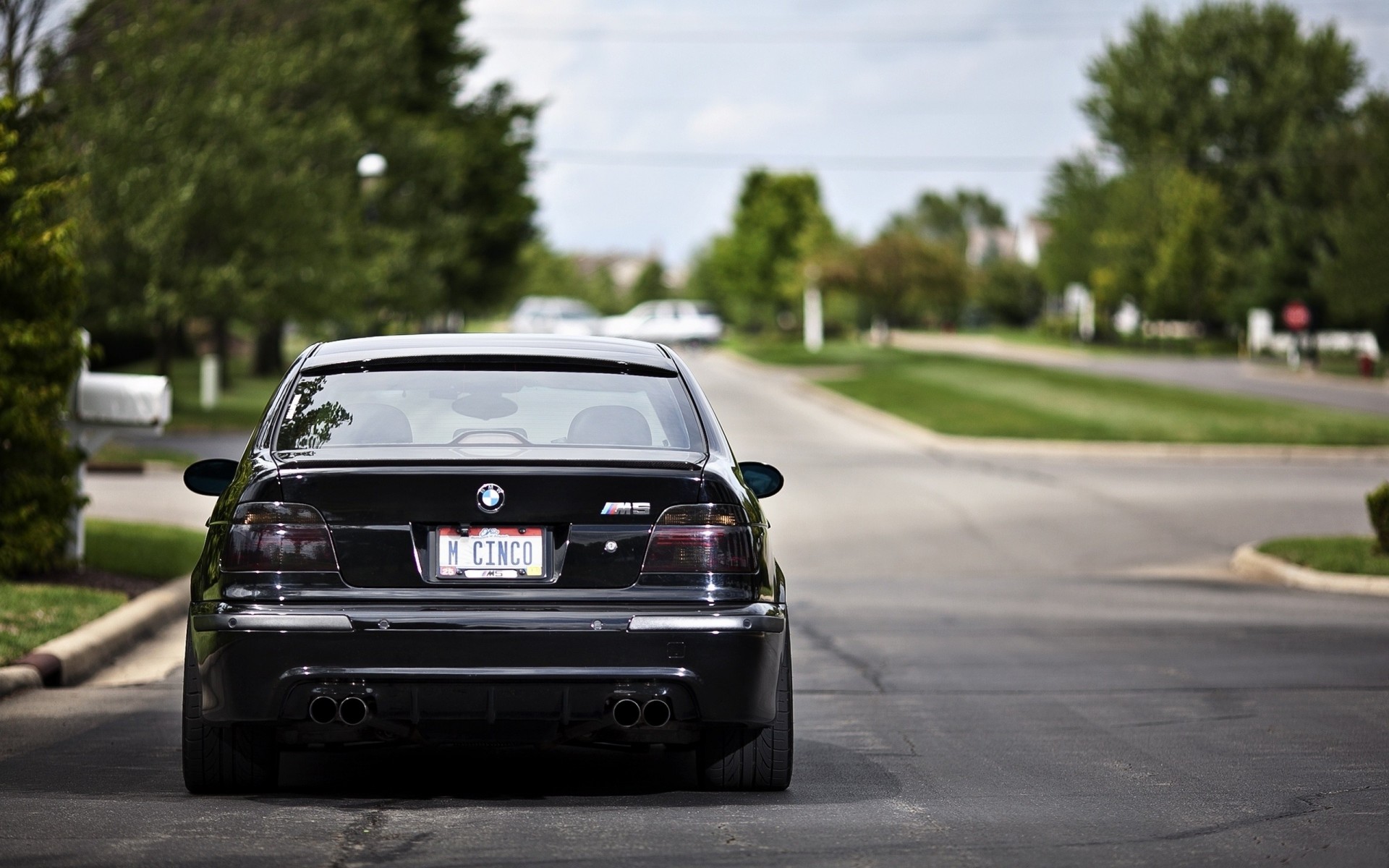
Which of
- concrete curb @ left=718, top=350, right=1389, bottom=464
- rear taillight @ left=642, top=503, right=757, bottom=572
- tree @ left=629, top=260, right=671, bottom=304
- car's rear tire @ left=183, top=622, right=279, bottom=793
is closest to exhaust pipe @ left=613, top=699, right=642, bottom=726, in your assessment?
rear taillight @ left=642, top=503, right=757, bottom=572

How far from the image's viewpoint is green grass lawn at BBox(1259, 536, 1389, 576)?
15.2m

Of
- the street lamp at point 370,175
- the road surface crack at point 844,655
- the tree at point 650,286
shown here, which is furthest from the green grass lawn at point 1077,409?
the tree at point 650,286

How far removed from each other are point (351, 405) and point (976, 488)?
18104 mm

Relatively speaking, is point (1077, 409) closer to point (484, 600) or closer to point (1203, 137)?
point (484, 600)

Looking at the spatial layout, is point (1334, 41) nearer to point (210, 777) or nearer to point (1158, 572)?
point (1158, 572)

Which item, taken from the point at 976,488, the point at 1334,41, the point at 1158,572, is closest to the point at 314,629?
the point at 1158,572

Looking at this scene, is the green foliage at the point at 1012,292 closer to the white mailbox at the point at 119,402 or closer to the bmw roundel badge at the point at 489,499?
the white mailbox at the point at 119,402

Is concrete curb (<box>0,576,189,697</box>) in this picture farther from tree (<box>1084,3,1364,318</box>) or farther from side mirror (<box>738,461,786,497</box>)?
tree (<box>1084,3,1364,318</box>)

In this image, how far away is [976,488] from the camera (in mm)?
23906

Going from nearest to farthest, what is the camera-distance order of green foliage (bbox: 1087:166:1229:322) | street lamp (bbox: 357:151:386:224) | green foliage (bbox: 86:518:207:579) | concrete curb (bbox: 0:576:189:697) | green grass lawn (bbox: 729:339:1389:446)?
concrete curb (bbox: 0:576:189:697)
green foliage (bbox: 86:518:207:579)
street lamp (bbox: 357:151:386:224)
green grass lawn (bbox: 729:339:1389:446)
green foliage (bbox: 1087:166:1229:322)

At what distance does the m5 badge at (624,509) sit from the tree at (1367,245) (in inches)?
1887

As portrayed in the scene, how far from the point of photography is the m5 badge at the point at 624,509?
5910mm

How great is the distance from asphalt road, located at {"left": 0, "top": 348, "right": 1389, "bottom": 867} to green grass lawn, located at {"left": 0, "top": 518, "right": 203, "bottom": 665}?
69cm

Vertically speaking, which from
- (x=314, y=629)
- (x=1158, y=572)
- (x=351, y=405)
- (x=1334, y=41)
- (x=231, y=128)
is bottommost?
(x=1158, y=572)
